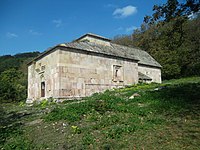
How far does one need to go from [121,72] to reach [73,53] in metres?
6.44

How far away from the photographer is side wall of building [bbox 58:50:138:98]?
17719 millimetres

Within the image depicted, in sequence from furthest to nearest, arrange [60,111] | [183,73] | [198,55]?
[183,73], [198,55], [60,111]

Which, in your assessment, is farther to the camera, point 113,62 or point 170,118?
point 113,62

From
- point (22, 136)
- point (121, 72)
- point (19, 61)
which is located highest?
point (19, 61)

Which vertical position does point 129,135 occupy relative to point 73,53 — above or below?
below

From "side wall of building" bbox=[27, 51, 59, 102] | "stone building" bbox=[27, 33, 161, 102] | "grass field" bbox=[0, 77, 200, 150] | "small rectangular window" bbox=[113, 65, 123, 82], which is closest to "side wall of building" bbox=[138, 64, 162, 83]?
"stone building" bbox=[27, 33, 161, 102]

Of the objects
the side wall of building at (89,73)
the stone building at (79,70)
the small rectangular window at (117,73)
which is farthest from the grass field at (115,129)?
the small rectangular window at (117,73)

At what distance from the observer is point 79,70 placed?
61.4 ft

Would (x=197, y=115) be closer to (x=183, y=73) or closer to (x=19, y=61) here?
(x=183, y=73)

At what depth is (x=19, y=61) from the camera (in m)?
59.2

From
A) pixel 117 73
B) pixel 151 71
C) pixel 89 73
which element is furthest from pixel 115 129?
pixel 151 71

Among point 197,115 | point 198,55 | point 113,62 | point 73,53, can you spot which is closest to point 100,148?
point 197,115

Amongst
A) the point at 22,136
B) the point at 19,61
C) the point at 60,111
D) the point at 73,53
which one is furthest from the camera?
the point at 19,61

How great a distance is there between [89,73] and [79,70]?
1.24m
